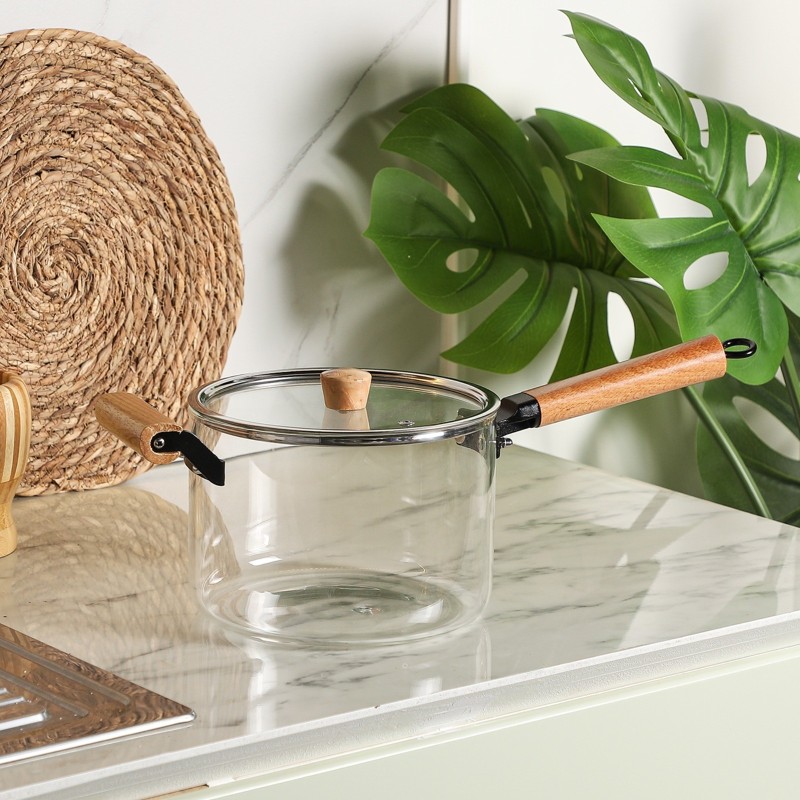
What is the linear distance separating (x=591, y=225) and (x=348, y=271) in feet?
0.93

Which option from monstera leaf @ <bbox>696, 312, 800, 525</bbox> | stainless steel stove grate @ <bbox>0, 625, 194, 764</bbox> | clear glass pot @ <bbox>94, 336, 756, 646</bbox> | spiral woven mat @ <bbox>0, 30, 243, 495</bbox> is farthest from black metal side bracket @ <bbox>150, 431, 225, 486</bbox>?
monstera leaf @ <bbox>696, 312, 800, 525</bbox>

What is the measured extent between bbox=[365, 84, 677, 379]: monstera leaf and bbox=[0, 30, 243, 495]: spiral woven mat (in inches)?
7.6

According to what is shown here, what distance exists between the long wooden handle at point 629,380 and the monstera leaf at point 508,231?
0.41 m

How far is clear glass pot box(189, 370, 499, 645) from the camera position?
2.26 feet

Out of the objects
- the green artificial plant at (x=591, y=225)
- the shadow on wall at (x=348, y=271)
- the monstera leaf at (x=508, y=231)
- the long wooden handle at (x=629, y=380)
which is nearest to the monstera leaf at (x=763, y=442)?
the green artificial plant at (x=591, y=225)

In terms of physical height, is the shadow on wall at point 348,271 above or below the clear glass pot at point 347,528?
above

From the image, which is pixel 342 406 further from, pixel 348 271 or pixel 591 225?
pixel 591 225

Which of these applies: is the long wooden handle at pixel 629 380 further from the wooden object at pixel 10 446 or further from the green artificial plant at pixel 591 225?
the wooden object at pixel 10 446

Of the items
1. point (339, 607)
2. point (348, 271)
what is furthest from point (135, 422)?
point (348, 271)

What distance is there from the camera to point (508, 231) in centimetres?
125

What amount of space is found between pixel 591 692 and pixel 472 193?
0.68 meters

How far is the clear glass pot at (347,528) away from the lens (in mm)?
688

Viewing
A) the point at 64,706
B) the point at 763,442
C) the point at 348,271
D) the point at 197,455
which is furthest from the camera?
the point at 763,442

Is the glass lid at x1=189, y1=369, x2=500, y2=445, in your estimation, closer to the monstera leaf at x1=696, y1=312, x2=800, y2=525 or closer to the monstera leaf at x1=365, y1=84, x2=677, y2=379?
the monstera leaf at x1=365, y1=84, x2=677, y2=379
